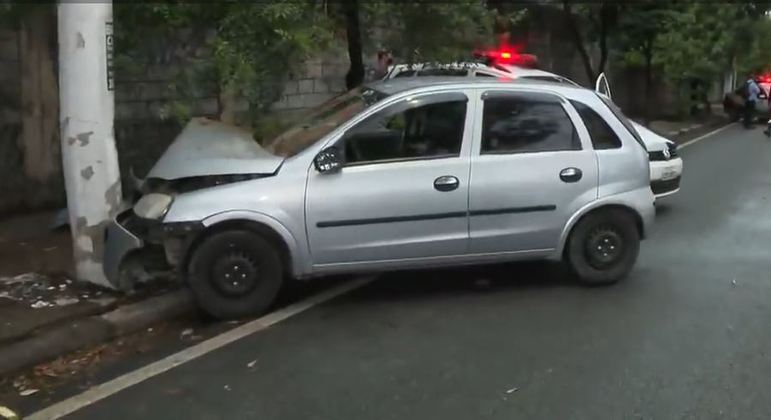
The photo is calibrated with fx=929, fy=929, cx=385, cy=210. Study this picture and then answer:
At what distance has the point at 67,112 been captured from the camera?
21.4 ft

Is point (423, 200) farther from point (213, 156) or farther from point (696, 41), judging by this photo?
point (696, 41)

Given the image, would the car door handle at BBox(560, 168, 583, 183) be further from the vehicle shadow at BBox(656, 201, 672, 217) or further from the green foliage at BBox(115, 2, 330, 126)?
the vehicle shadow at BBox(656, 201, 672, 217)

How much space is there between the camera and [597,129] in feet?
23.2

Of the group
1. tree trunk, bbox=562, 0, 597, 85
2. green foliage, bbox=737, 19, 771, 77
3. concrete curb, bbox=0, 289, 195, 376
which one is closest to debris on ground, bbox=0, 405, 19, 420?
concrete curb, bbox=0, 289, 195, 376

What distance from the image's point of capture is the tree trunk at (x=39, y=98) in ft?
30.6

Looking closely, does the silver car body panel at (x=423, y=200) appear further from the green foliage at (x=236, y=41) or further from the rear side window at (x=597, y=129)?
the green foliage at (x=236, y=41)

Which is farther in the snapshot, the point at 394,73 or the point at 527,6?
the point at 527,6

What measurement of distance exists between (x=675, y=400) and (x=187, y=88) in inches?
199

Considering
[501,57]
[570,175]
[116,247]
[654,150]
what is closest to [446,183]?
[570,175]

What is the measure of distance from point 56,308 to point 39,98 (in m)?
3.88

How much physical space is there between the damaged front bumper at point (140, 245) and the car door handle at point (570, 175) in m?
2.66

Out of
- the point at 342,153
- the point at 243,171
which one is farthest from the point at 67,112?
the point at 342,153

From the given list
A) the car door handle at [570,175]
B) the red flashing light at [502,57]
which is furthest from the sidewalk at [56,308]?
the red flashing light at [502,57]

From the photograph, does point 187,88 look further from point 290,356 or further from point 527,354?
point 527,354
